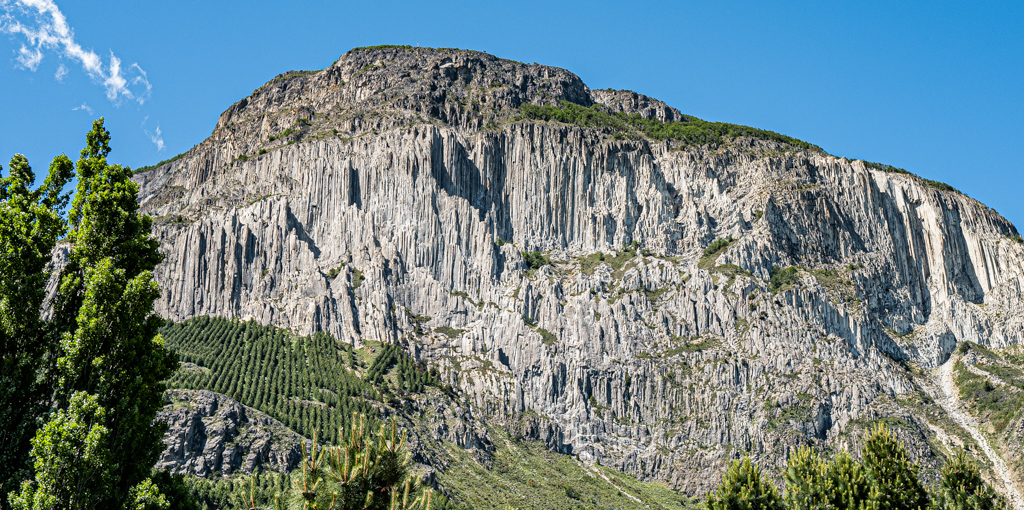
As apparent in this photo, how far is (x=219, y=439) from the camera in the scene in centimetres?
11869

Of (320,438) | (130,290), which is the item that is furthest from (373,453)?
(320,438)

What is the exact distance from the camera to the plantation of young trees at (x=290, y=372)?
13712 cm

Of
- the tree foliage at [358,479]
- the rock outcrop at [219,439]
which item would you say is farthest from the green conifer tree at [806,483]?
the rock outcrop at [219,439]

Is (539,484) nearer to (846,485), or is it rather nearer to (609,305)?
(609,305)

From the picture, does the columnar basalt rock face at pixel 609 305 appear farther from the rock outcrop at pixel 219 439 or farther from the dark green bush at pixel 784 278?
the rock outcrop at pixel 219 439

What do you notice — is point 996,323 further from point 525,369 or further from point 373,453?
point 373,453

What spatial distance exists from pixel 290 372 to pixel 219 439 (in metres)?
32.3

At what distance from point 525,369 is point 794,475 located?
12872 cm

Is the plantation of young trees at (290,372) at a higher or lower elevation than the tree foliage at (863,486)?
higher

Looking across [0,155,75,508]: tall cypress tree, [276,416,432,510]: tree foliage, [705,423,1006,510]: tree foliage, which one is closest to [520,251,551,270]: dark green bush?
[705,423,1006,510]: tree foliage

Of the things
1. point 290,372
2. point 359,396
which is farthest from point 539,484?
point 290,372

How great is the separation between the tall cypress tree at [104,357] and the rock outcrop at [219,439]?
298 feet

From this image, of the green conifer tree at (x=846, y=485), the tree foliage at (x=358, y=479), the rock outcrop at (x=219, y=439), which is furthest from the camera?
the rock outcrop at (x=219, y=439)

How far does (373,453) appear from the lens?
21984 mm
